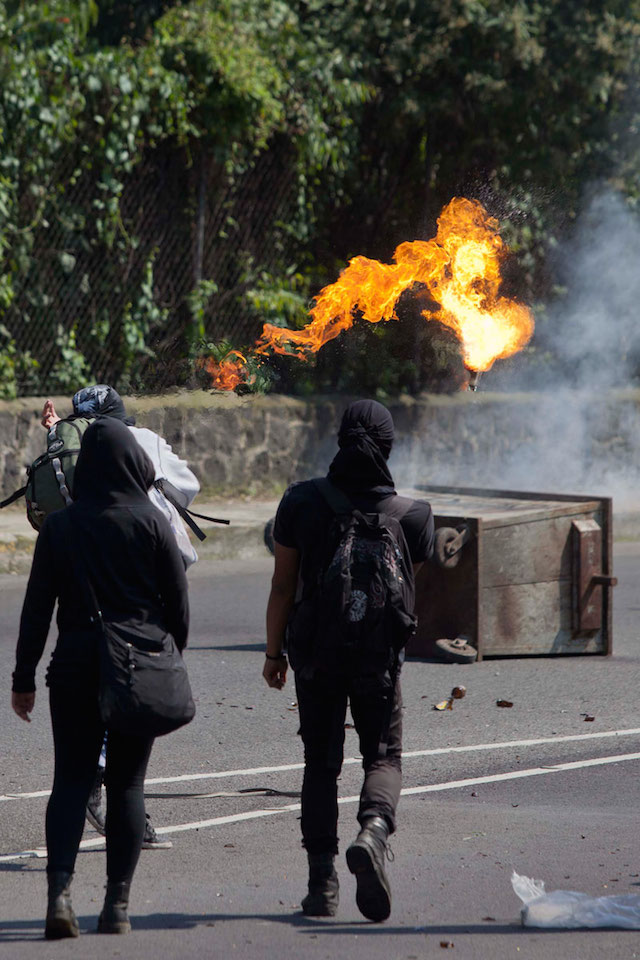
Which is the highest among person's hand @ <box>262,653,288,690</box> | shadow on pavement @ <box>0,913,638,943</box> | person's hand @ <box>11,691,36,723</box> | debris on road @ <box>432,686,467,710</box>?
person's hand @ <box>262,653,288,690</box>

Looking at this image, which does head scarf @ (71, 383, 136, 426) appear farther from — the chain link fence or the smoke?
the smoke

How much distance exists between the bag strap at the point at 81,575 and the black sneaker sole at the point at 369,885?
1044 millimetres

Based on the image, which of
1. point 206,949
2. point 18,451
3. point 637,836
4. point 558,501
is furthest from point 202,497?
point 206,949

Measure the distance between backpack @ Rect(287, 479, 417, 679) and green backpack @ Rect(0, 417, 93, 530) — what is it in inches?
→ 56.5

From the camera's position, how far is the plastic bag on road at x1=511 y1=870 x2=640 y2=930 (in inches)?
172

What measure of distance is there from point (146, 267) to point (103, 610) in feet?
37.2

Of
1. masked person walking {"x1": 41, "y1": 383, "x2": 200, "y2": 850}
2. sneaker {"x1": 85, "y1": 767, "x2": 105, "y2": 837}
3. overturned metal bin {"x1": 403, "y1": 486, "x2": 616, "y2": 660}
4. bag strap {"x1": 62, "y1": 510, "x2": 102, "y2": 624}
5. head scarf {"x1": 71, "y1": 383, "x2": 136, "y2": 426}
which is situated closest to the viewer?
bag strap {"x1": 62, "y1": 510, "x2": 102, "y2": 624}

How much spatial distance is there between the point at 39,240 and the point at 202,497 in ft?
10.1

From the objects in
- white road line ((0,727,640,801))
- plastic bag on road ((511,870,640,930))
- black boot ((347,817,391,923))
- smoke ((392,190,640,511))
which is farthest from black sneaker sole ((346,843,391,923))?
smoke ((392,190,640,511))

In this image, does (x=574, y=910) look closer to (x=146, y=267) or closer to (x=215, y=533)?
(x=215, y=533)

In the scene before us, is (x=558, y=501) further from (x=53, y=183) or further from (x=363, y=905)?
(x=53, y=183)

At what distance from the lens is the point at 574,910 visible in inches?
173

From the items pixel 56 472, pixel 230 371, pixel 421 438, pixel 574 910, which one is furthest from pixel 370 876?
pixel 421 438

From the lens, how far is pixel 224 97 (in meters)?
15.3
